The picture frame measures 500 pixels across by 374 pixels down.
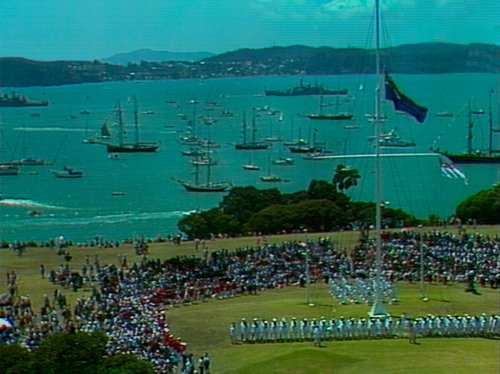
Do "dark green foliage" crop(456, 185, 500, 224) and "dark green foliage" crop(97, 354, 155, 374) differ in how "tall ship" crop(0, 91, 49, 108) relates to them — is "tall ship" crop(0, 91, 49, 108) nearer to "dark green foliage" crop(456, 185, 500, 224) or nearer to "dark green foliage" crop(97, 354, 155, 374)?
"dark green foliage" crop(456, 185, 500, 224)

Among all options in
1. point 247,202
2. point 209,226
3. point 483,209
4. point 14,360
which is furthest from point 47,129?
point 14,360

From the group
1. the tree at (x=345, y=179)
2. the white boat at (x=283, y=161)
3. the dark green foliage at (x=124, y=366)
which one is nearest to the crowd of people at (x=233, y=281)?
the dark green foliage at (x=124, y=366)

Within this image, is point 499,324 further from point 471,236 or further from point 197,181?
point 197,181

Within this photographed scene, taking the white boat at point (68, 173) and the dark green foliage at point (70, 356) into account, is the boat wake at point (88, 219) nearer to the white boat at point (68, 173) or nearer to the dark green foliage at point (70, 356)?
the white boat at point (68, 173)

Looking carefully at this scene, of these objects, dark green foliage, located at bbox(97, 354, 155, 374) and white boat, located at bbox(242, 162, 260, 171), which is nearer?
dark green foliage, located at bbox(97, 354, 155, 374)

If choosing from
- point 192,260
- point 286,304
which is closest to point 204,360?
point 286,304

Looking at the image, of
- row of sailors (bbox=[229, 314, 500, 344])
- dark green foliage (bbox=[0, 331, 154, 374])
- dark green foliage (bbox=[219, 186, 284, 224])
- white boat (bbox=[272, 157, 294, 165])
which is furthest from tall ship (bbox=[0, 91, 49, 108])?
dark green foliage (bbox=[0, 331, 154, 374])
